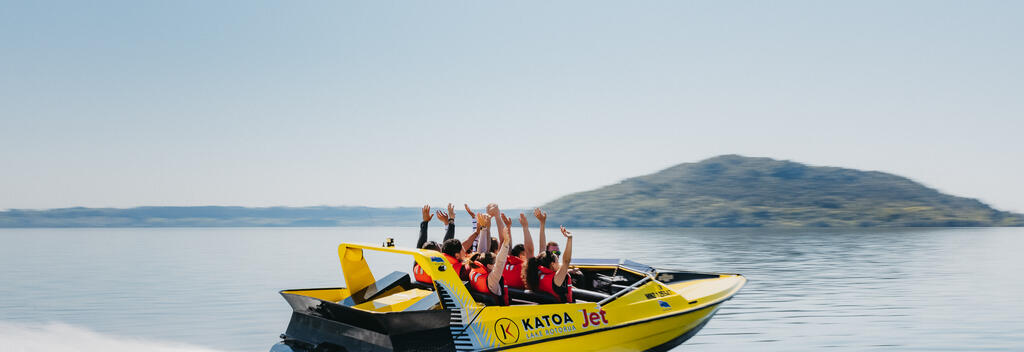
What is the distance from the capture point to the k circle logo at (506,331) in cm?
758

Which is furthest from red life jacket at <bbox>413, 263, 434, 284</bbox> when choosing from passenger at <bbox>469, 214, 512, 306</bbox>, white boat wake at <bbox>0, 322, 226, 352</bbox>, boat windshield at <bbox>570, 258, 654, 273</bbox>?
white boat wake at <bbox>0, 322, 226, 352</bbox>

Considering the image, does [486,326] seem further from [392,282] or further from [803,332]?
[803,332]

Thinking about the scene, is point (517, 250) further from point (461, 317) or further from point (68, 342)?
point (68, 342)

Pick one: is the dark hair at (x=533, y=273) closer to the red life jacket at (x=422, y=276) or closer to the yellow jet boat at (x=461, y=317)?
the yellow jet boat at (x=461, y=317)

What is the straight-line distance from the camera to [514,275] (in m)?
8.68

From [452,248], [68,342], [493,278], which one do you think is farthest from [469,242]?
[68,342]

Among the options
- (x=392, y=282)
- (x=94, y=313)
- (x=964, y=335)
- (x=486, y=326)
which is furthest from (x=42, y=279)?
(x=964, y=335)

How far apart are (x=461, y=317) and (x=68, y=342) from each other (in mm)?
8206

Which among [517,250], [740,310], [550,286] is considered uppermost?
[517,250]

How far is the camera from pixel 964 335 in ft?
39.0

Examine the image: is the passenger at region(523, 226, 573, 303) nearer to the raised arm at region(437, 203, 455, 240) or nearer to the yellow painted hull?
the yellow painted hull

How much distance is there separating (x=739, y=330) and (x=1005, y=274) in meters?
17.9

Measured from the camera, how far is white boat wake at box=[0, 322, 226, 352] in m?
11.4

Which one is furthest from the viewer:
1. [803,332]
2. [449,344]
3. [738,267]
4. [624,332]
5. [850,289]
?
[738,267]
